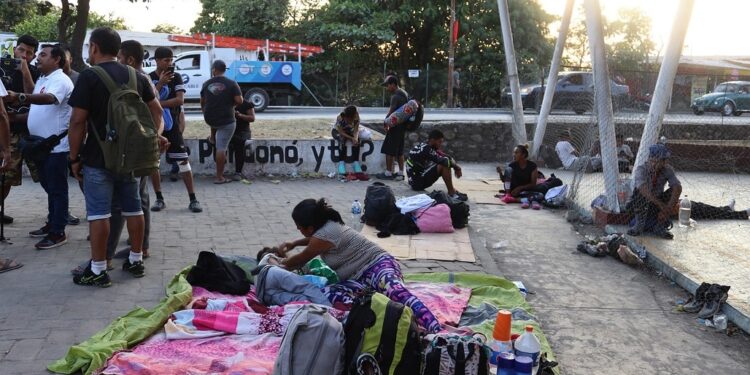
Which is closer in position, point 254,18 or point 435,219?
→ point 435,219

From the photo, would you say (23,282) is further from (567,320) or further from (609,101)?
(609,101)

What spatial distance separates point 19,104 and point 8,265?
1.83 metres

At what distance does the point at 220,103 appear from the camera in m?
9.46

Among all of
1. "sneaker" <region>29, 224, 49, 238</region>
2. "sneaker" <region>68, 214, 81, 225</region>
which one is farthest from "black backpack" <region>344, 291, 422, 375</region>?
"sneaker" <region>68, 214, 81, 225</region>

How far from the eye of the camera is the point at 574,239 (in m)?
7.80

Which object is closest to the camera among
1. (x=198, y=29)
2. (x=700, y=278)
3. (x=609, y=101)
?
(x=700, y=278)

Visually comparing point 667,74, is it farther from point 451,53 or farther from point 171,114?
point 451,53

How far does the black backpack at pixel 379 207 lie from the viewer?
7.43 meters

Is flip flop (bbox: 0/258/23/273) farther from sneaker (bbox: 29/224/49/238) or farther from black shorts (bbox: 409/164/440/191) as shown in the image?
black shorts (bbox: 409/164/440/191)

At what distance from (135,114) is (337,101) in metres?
24.8

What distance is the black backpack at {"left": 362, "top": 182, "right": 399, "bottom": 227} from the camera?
24.4 feet

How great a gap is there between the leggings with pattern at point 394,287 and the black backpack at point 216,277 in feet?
2.93

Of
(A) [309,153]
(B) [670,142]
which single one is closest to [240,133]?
(A) [309,153]

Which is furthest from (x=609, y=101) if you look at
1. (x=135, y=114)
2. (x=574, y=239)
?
(x=135, y=114)
